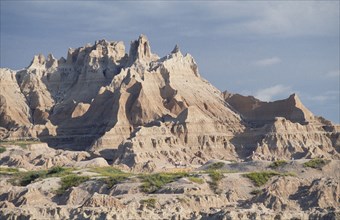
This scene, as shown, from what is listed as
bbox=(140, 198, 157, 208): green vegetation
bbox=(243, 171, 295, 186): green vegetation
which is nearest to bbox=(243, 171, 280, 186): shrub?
bbox=(243, 171, 295, 186): green vegetation

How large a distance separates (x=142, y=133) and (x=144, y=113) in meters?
16.2

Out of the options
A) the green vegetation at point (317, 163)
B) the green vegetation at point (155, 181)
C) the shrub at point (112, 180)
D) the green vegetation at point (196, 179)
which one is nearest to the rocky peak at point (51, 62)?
the green vegetation at point (317, 163)

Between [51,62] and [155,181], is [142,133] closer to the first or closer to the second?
[51,62]

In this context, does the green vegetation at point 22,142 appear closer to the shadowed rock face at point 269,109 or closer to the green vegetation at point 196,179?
the shadowed rock face at point 269,109

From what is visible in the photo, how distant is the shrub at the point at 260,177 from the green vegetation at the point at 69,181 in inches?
512

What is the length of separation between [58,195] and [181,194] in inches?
545

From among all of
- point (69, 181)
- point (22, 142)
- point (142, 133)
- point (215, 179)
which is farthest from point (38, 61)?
point (215, 179)

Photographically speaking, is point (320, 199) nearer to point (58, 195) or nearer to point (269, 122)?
point (58, 195)

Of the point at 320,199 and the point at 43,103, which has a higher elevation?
the point at 43,103

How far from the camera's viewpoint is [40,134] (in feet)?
489


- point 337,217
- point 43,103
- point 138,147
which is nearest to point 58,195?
point 337,217

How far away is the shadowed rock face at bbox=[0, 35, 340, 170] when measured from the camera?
437ft

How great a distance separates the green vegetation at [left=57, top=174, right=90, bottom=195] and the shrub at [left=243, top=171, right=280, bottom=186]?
512 inches

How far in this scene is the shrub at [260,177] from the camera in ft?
263
